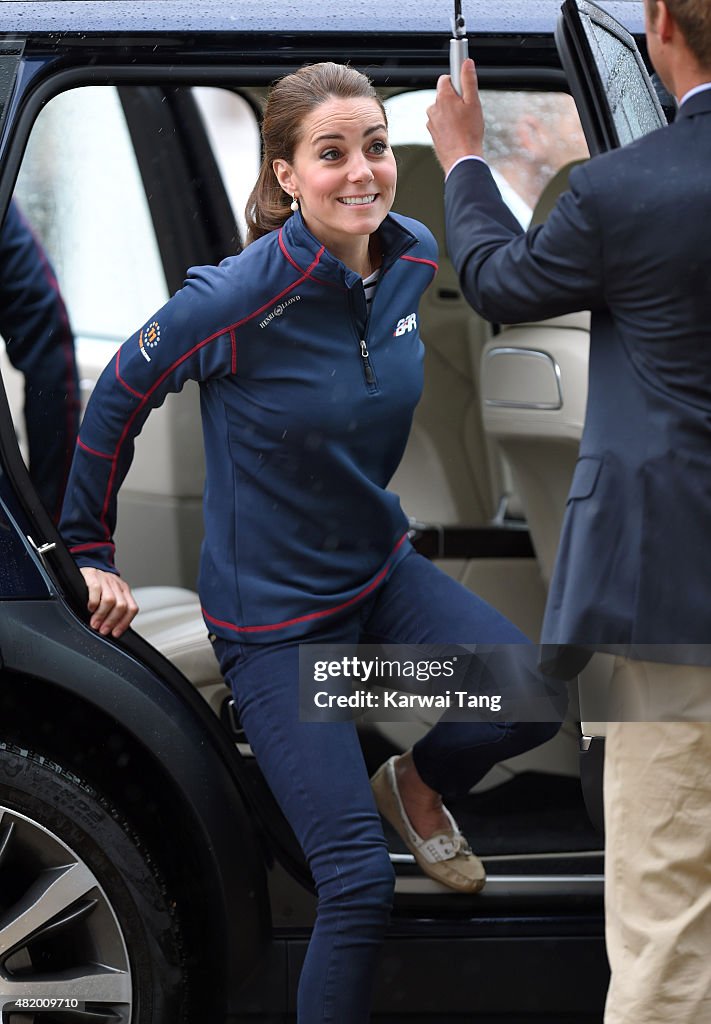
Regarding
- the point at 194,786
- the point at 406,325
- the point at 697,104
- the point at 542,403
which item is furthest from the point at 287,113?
the point at 194,786

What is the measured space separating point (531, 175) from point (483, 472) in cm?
86

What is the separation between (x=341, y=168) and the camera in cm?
211

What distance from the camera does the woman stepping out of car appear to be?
2.08m

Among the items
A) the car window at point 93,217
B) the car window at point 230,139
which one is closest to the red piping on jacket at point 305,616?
the car window at point 230,139

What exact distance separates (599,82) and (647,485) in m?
0.62

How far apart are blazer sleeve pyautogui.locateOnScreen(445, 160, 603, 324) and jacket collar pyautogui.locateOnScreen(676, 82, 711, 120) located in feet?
0.48

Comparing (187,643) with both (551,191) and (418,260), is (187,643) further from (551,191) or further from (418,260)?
(551,191)

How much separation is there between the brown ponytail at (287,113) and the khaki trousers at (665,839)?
918mm

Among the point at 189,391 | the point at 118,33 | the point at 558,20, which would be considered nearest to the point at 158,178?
the point at 189,391

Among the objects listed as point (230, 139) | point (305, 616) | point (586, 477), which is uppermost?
point (230, 139)

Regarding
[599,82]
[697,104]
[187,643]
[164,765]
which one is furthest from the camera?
[187,643]

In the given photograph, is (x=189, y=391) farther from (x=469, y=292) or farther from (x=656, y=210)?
(x=656, y=210)

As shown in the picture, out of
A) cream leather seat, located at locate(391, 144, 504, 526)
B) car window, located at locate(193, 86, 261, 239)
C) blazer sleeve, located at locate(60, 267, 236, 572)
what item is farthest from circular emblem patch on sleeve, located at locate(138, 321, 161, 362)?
cream leather seat, located at locate(391, 144, 504, 526)

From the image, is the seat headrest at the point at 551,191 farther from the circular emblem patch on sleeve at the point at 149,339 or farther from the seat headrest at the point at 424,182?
the circular emblem patch on sleeve at the point at 149,339
